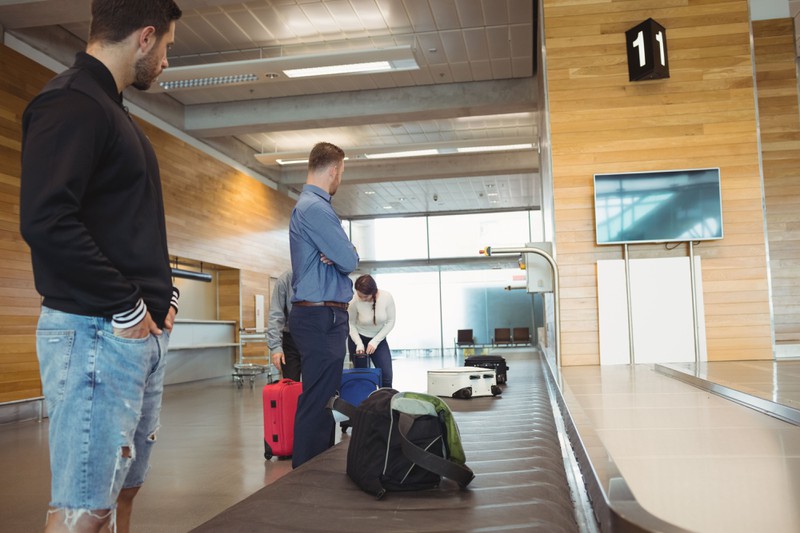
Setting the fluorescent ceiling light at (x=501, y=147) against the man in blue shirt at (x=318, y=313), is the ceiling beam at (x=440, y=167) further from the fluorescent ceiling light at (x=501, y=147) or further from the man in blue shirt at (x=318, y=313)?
the man in blue shirt at (x=318, y=313)

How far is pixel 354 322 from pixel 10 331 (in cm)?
400

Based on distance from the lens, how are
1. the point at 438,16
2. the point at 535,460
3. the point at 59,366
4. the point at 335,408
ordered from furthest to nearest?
1. the point at 438,16
2. the point at 335,408
3. the point at 535,460
4. the point at 59,366

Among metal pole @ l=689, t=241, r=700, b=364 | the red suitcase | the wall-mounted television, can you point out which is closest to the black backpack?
the red suitcase

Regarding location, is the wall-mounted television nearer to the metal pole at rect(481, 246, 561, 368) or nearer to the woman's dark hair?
the metal pole at rect(481, 246, 561, 368)

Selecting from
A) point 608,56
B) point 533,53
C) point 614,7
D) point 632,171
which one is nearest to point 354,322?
point 632,171

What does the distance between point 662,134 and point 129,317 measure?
5451 millimetres

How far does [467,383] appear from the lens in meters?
4.09

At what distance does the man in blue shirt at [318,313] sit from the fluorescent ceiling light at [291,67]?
5.27 m

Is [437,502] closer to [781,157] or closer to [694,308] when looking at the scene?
[694,308]

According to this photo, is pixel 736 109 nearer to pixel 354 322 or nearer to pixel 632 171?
pixel 632 171

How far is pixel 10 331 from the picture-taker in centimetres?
694

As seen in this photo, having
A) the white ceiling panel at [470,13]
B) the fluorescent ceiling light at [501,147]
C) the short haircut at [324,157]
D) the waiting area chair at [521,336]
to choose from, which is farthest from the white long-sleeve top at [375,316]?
the waiting area chair at [521,336]

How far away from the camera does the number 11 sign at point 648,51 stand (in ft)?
18.4

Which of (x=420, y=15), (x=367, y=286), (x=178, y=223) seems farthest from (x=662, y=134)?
(x=178, y=223)
